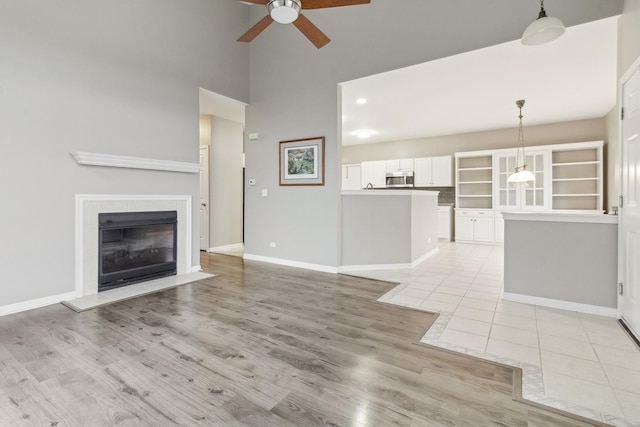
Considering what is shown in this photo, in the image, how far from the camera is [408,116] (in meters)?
6.36

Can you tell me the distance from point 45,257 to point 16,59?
192cm

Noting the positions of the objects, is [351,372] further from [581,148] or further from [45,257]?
[581,148]

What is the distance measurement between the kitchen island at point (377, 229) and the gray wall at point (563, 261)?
1.58 meters

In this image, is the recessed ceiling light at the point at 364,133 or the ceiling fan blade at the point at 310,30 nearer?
the ceiling fan blade at the point at 310,30

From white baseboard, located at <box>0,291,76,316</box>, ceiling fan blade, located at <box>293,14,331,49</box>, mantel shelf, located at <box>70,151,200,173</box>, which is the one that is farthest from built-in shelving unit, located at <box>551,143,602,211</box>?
white baseboard, located at <box>0,291,76,316</box>

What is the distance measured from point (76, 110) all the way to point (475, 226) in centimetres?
788

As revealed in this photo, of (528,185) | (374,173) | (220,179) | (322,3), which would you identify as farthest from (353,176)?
(322,3)

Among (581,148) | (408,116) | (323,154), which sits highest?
(408,116)

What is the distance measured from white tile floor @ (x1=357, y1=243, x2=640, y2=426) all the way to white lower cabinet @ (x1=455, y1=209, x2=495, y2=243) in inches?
145

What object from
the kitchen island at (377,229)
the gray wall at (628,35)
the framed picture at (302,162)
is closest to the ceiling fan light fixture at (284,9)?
the framed picture at (302,162)

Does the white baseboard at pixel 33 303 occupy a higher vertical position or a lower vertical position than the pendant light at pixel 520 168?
lower

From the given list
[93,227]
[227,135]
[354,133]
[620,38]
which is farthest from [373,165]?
[93,227]

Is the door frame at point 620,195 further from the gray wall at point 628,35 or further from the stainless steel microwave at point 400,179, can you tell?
the stainless steel microwave at point 400,179

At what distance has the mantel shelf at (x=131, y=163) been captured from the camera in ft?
10.7
